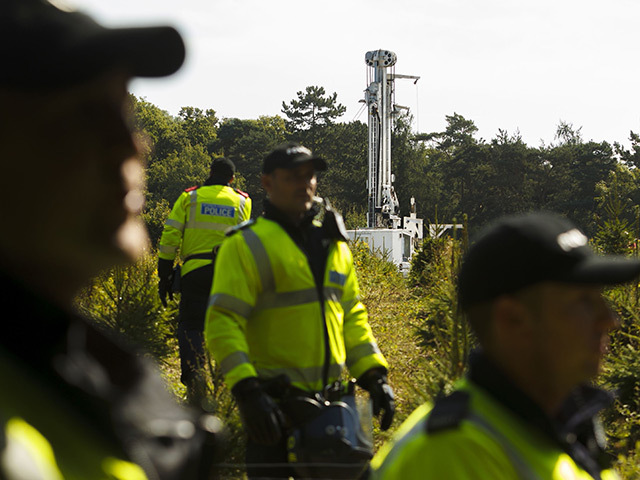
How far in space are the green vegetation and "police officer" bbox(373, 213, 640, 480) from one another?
69cm

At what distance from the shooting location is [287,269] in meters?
3.51

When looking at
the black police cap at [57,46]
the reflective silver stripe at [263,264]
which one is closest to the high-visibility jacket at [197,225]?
the reflective silver stripe at [263,264]

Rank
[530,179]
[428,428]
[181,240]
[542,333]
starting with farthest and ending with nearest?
[530,179] → [181,240] → [542,333] → [428,428]

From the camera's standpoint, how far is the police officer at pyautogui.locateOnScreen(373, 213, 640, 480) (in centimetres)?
150

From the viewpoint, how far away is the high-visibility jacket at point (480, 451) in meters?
1.41

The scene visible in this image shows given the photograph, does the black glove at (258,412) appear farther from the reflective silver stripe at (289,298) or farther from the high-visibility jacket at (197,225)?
the high-visibility jacket at (197,225)

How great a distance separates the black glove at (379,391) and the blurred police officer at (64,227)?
261 centimetres

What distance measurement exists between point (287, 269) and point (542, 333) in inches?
78.3

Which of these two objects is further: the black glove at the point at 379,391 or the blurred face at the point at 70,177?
the black glove at the point at 379,391

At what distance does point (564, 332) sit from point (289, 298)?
1990mm

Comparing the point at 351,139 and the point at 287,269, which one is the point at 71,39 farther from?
the point at 351,139

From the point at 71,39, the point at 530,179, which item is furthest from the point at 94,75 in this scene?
the point at 530,179

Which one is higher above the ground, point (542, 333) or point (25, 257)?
point (25, 257)

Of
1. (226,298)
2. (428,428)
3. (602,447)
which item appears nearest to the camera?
(428,428)
